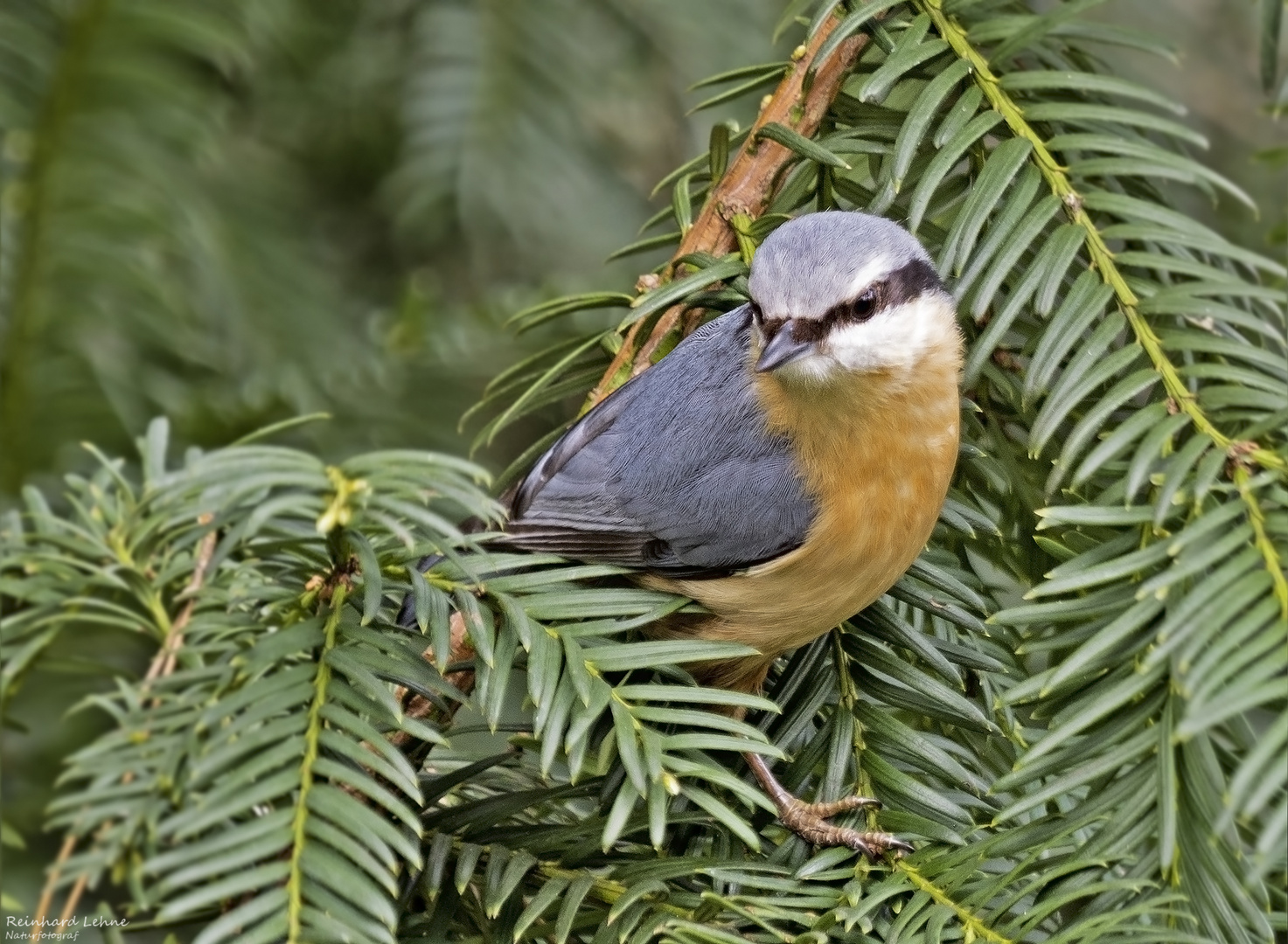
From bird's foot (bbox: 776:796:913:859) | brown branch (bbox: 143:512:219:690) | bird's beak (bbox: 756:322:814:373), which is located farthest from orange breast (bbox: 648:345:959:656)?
brown branch (bbox: 143:512:219:690)

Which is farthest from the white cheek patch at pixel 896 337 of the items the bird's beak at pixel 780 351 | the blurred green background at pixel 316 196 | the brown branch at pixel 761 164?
the blurred green background at pixel 316 196

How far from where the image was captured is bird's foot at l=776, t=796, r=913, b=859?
1.19 metres

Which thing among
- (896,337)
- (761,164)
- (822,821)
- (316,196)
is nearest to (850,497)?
(896,337)

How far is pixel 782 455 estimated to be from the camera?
182 centimetres

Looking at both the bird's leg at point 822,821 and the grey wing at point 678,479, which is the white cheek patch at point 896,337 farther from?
the bird's leg at point 822,821

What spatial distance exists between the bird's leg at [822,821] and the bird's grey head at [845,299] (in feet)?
1.73

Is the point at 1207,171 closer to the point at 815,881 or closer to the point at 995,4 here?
the point at 995,4

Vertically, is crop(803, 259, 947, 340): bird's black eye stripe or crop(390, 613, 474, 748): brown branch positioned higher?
crop(803, 259, 947, 340): bird's black eye stripe

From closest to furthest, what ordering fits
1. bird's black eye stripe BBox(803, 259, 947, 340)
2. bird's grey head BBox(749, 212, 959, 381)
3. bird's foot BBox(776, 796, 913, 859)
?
bird's foot BBox(776, 796, 913, 859)
bird's grey head BBox(749, 212, 959, 381)
bird's black eye stripe BBox(803, 259, 947, 340)

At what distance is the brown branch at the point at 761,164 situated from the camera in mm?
1567

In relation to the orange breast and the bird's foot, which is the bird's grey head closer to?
the orange breast

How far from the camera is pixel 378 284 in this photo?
2.88 m

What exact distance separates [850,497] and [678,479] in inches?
10.1

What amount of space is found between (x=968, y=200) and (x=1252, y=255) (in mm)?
303
